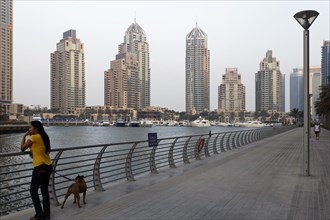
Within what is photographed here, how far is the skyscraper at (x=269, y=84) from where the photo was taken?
605 feet

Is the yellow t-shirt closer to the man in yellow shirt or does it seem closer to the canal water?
the man in yellow shirt

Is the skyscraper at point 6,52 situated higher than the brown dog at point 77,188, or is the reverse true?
the skyscraper at point 6,52

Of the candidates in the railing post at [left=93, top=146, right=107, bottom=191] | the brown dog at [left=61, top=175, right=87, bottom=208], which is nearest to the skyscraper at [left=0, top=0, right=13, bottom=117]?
the railing post at [left=93, top=146, right=107, bottom=191]

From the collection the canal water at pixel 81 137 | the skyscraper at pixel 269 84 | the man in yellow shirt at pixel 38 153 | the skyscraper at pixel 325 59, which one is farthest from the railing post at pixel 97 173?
the skyscraper at pixel 269 84

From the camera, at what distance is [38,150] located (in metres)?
5.55

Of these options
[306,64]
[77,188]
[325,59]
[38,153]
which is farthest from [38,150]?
[325,59]

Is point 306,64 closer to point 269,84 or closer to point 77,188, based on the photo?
point 77,188

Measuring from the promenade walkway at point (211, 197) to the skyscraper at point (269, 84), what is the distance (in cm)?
18033

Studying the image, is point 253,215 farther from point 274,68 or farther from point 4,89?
point 274,68

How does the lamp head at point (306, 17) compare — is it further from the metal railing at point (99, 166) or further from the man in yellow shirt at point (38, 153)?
the man in yellow shirt at point (38, 153)

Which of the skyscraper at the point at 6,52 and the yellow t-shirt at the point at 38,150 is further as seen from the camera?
the skyscraper at the point at 6,52

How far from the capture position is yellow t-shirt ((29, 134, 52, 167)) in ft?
18.1

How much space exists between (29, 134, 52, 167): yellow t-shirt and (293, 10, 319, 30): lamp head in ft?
28.4

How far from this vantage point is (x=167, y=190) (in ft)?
27.5
